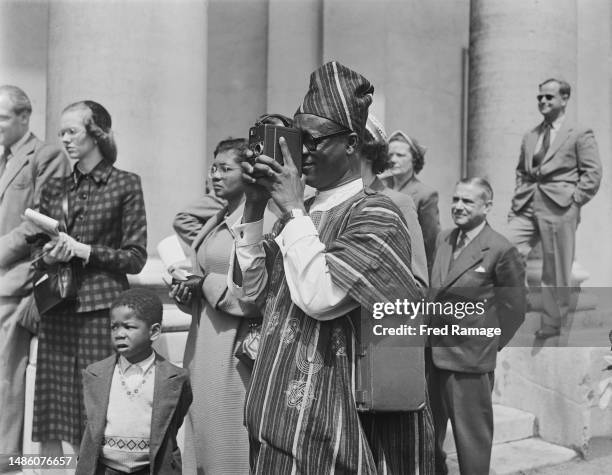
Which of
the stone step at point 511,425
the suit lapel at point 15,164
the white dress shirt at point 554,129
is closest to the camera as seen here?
the suit lapel at point 15,164

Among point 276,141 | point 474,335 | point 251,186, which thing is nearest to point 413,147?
point 474,335

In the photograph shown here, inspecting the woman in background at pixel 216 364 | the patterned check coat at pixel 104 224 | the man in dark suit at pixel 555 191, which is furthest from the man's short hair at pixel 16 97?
the man in dark suit at pixel 555 191

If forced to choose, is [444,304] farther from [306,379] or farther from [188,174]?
[306,379]

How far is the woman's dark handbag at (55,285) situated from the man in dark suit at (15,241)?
1.53 ft

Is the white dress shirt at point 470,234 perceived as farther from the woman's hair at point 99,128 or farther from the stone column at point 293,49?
the stone column at point 293,49

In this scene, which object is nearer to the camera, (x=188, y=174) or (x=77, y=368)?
(x=77, y=368)

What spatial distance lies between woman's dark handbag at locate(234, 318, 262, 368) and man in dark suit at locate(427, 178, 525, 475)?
119 centimetres

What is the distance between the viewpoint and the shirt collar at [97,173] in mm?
4199

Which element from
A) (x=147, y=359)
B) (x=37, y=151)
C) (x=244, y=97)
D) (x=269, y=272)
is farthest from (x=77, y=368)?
(x=244, y=97)

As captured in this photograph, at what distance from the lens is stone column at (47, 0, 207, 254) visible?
200 inches

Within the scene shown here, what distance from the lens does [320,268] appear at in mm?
2322

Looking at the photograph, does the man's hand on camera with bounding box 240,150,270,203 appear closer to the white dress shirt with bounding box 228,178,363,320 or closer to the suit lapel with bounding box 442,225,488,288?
the white dress shirt with bounding box 228,178,363,320

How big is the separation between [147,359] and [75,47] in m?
Result: 2.38

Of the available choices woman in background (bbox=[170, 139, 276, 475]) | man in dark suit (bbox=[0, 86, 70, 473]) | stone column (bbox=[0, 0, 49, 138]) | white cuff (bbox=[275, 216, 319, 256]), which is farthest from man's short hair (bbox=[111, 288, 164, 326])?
stone column (bbox=[0, 0, 49, 138])
